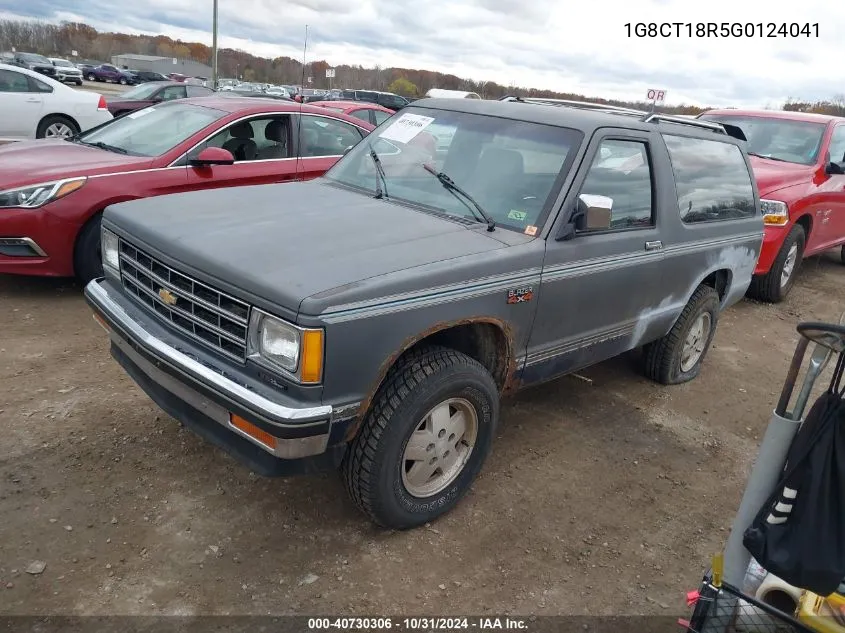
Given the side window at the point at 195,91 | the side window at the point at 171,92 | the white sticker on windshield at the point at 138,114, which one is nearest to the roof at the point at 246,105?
the white sticker on windshield at the point at 138,114

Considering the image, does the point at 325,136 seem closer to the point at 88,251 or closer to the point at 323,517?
the point at 88,251

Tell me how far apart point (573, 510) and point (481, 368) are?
96cm

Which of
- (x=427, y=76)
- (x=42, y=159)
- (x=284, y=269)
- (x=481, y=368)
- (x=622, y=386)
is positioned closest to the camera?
(x=284, y=269)

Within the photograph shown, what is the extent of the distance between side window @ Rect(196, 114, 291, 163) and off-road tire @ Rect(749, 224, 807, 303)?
5.24 metres

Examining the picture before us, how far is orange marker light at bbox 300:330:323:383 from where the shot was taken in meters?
2.44

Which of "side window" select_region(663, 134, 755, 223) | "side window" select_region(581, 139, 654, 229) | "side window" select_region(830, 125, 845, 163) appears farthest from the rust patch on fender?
"side window" select_region(830, 125, 845, 163)

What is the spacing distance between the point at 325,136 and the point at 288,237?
4.07 metres

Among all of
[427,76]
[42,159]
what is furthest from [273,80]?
[42,159]

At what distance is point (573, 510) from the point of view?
3471 millimetres

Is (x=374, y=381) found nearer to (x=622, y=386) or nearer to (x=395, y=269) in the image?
(x=395, y=269)

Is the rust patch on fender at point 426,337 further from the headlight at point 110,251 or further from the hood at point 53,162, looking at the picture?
the hood at point 53,162

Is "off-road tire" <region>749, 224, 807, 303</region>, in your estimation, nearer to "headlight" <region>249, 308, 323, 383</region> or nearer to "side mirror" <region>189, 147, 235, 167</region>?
"side mirror" <region>189, 147, 235, 167</region>

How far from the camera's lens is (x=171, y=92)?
1641 cm

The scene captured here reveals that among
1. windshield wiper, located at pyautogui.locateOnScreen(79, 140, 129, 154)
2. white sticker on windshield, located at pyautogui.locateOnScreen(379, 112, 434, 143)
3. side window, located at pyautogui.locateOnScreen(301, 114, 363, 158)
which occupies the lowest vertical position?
windshield wiper, located at pyautogui.locateOnScreen(79, 140, 129, 154)
